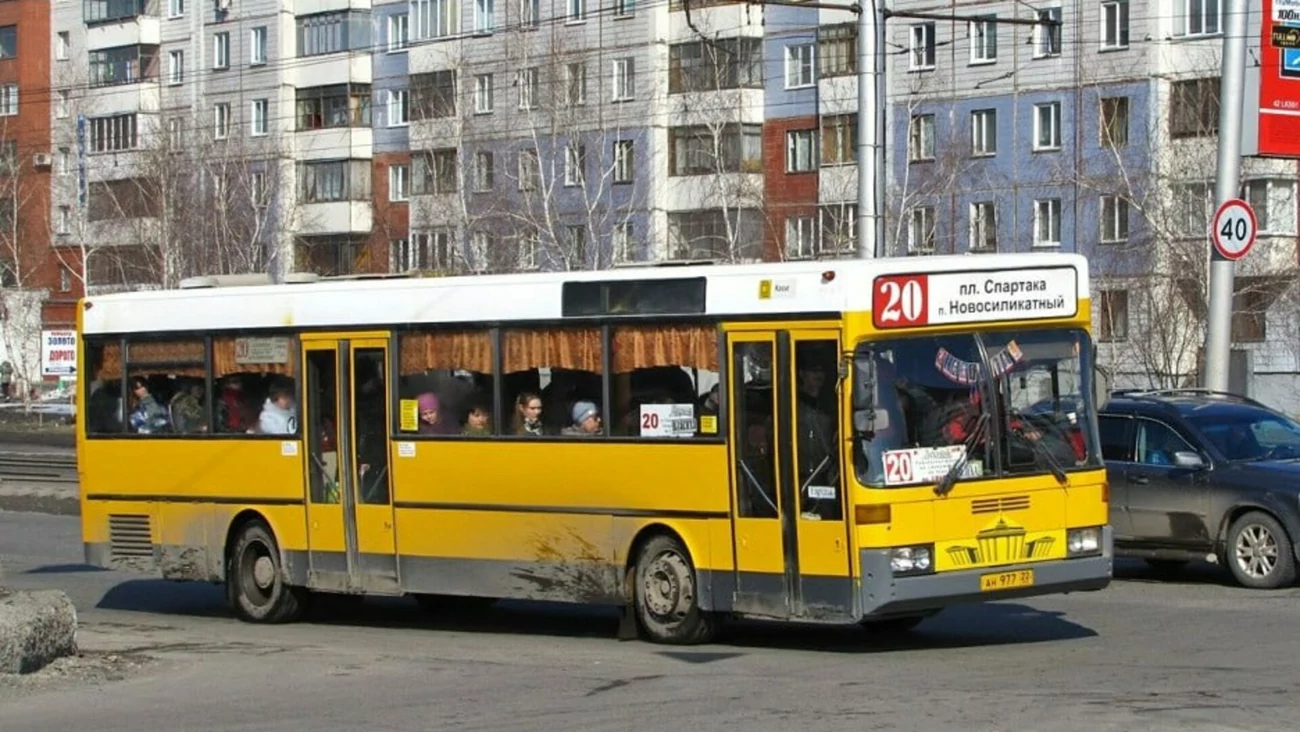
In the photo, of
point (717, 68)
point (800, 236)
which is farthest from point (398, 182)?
point (800, 236)

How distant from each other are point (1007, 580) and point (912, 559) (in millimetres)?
709

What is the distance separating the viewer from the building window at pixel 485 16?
219ft

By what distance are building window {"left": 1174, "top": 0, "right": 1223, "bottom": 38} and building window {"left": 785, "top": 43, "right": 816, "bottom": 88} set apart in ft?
35.4

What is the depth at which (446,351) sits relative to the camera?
53.0 feet

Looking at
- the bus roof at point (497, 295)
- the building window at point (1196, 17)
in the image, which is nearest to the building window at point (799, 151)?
the building window at point (1196, 17)

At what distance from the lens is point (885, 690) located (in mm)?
11836

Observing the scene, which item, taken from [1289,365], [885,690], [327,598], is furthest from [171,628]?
[1289,365]

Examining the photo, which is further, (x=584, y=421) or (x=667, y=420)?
(x=584, y=421)

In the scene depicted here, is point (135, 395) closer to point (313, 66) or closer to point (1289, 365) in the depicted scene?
point (1289, 365)

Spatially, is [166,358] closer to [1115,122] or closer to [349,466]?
[349,466]

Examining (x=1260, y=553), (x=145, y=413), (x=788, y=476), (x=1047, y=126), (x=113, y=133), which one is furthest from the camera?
(x=113, y=133)

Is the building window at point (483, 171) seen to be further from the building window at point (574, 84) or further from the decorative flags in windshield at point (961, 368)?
the decorative flags in windshield at point (961, 368)

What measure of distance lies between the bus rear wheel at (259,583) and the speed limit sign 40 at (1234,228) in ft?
32.9

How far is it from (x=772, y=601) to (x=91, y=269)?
67717mm
